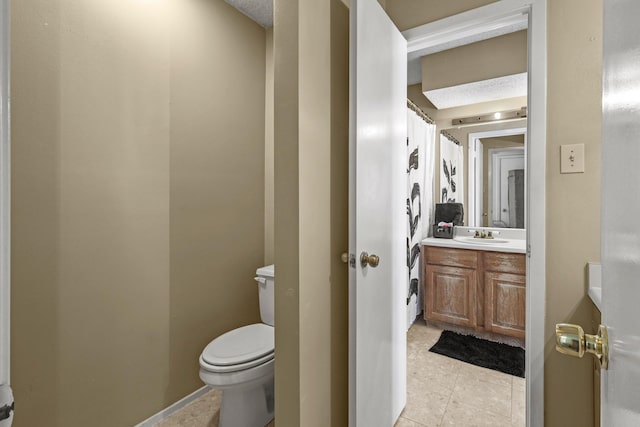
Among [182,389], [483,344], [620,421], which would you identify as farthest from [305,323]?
[483,344]

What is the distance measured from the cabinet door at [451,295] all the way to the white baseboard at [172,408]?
201 cm

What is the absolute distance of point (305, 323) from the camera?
3.78ft

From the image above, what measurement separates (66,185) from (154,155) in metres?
0.43

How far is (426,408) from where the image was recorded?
1773 millimetres

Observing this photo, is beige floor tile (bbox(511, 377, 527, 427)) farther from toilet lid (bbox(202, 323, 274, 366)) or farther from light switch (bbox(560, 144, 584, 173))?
toilet lid (bbox(202, 323, 274, 366))

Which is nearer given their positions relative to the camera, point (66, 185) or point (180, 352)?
point (66, 185)

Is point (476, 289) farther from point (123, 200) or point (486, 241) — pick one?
point (123, 200)

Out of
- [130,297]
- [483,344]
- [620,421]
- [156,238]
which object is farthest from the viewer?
[483,344]

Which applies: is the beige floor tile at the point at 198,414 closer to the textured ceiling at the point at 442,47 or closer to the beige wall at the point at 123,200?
the beige wall at the point at 123,200

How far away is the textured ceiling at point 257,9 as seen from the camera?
6.65 feet

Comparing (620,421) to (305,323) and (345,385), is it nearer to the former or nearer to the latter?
(305,323)

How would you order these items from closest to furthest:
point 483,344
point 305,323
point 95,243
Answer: point 305,323 → point 95,243 → point 483,344

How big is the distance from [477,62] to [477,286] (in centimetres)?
189

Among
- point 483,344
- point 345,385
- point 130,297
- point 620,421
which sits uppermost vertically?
point 620,421
